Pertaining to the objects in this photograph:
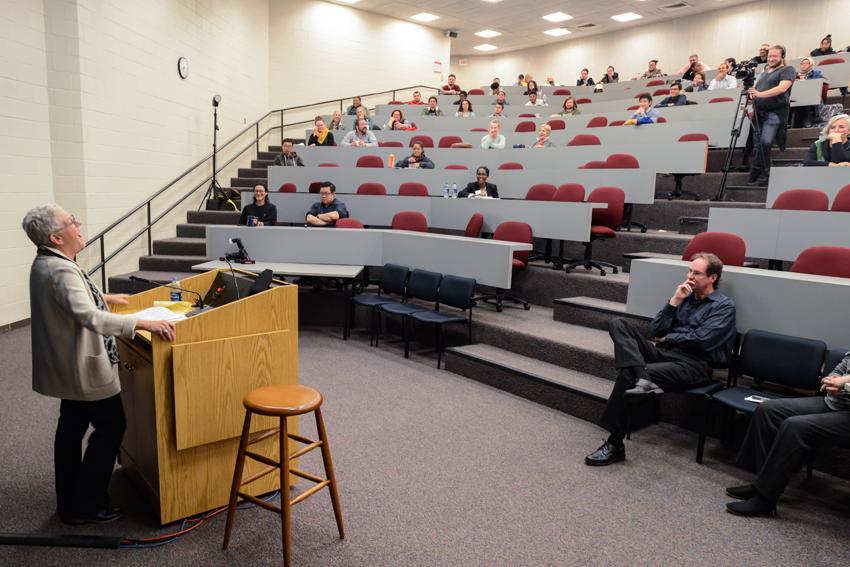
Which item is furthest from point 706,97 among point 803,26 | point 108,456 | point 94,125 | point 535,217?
point 108,456

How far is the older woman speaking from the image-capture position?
2041 millimetres

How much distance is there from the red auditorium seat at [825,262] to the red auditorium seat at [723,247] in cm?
35

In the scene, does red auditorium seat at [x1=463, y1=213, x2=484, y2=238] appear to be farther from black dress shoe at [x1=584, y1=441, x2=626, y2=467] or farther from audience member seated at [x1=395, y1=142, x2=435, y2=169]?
black dress shoe at [x1=584, y1=441, x2=626, y2=467]

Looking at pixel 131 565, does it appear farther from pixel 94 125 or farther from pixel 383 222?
pixel 94 125

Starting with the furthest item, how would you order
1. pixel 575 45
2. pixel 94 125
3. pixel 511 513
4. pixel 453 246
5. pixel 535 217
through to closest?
pixel 575 45, pixel 94 125, pixel 535 217, pixel 453 246, pixel 511 513

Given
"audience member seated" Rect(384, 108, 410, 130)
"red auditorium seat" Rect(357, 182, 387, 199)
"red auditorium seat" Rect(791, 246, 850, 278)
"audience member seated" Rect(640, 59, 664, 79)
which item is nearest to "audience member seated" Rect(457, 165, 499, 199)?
"red auditorium seat" Rect(357, 182, 387, 199)

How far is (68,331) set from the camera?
6.83ft

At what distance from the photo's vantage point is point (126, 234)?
6723 mm

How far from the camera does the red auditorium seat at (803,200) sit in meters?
4.48

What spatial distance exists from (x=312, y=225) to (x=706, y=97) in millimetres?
7410

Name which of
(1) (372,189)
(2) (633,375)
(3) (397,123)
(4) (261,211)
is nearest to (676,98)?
(3) (397,123)

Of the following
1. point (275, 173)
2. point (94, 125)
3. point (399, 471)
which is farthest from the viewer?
point (275, 173)

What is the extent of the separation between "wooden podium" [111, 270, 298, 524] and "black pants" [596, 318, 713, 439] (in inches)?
67.5

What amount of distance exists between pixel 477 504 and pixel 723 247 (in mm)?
2654
